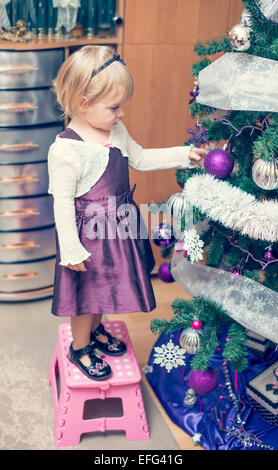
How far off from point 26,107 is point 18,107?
0.09 ft

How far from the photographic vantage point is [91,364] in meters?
1.63

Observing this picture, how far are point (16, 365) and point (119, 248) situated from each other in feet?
2.24

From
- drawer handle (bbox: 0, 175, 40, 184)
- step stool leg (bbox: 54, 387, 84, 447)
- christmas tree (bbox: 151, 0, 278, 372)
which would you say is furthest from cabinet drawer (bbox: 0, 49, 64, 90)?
step stool leg (bbox: 54, 387, 84, 447)

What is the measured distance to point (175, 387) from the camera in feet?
5.99

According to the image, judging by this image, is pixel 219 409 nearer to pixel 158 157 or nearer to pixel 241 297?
pixel 241 297

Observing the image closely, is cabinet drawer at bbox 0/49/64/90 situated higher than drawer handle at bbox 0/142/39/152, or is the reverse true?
cabinet drawer at bbox 0/49/64/90

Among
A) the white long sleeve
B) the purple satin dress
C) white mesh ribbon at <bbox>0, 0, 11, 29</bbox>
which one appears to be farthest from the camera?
white mesh ribbon at <bbox>0, 0, 11, 29</bbox>

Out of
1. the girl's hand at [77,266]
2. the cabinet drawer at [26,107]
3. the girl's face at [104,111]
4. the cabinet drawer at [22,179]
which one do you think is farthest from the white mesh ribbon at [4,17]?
the girl's hand at [77,266]

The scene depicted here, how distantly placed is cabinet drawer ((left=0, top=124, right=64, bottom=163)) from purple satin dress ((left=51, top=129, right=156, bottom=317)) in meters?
0.63

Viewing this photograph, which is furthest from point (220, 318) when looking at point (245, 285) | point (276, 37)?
point (276, 37)

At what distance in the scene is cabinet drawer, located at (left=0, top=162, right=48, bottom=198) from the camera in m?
2.11

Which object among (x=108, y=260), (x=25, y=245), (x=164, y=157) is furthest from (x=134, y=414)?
(x=25, y=245)

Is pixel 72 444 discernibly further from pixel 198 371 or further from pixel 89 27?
pixel 89 27

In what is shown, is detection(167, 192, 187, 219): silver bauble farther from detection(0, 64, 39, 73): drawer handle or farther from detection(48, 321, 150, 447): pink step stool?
detection(0, 64, 39, 73): drawer handle
